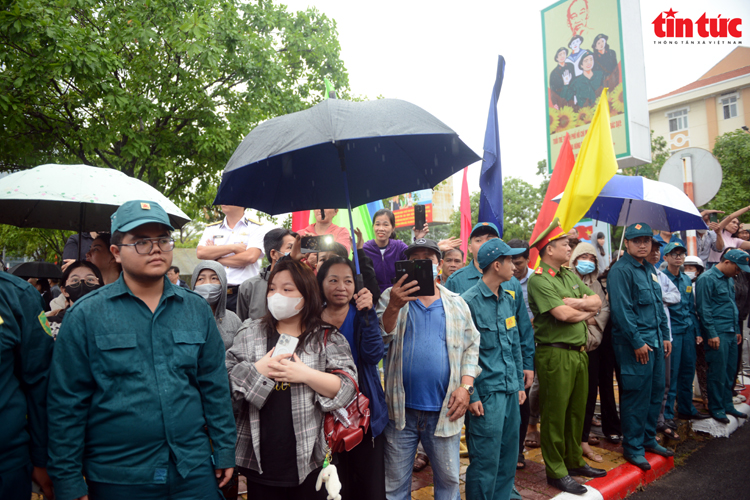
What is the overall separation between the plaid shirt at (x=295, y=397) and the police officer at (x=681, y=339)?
5.21m

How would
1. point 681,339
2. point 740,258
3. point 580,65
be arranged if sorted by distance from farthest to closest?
point 580,65
point 740,258
point 681,339

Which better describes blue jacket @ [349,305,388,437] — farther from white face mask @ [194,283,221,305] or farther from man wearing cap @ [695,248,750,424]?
man wearing cap @ [695,248,750,424]

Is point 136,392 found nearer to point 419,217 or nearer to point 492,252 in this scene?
point 492,252

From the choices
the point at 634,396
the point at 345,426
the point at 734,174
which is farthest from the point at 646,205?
the point at 734,174

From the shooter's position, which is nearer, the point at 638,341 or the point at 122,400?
the point at 122,400

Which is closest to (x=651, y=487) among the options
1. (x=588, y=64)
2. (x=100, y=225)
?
(x=100, y=225)

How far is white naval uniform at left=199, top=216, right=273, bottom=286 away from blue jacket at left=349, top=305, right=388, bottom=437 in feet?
7.07

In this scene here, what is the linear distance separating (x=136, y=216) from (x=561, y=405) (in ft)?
Answer: 12.4

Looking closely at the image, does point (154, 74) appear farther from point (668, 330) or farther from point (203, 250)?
point (668, 330)

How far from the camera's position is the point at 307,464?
Result: 2.49 m

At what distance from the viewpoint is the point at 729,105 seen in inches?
1469

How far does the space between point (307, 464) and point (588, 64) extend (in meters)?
22.3

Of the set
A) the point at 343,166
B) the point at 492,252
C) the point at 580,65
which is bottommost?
the point at 492,252

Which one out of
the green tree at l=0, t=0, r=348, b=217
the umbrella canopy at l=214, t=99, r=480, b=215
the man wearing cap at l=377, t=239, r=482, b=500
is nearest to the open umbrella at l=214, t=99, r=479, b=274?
the umbrella canopy at l=214, t=99, r=480, b=215
